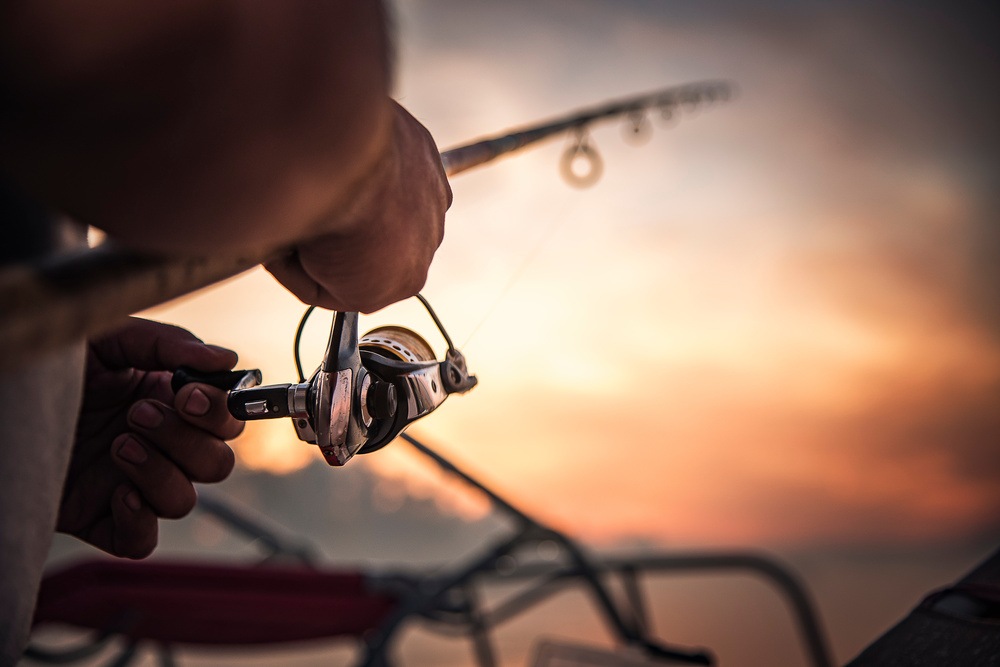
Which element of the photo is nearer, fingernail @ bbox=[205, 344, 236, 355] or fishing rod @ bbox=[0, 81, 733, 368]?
fishing rod @ bbox=[0, 81, 733, 368]

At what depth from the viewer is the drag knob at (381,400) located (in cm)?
80

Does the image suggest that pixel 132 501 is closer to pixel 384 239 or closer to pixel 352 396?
pixel 352 396

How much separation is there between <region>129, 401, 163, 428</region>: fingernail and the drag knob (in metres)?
0.34

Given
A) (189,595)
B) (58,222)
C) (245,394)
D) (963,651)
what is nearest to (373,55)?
(58,222)

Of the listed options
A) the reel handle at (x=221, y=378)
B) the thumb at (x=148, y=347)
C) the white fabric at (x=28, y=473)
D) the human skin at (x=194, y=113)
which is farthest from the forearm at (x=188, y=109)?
the thumb at (x=148, y=347)

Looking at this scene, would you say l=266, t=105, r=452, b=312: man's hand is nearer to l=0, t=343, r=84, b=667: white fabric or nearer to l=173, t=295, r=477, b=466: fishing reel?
l=173, t=295, r=477, b=466: fishing reel

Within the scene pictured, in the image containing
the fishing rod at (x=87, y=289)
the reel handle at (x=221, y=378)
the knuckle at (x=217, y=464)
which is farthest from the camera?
the knuckle at (x=217, y=464)

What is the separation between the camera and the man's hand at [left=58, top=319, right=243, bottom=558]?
989mm

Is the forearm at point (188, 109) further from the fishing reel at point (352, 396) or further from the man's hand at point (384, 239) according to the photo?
the fishing reel at point (352, 396)

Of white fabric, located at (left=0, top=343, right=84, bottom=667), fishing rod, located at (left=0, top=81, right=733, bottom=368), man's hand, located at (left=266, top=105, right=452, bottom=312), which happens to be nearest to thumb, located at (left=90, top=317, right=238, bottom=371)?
white fabric, located at (left=0, top=343, right=84, bottom=667)

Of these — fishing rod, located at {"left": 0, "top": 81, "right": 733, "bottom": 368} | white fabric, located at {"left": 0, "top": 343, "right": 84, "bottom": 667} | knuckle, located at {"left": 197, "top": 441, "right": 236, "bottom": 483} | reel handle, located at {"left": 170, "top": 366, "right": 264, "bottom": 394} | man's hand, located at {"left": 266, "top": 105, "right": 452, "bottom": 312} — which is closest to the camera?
fishing rod, located at {"left": 0, "top": 81, "right": 733, "bottom": 368}

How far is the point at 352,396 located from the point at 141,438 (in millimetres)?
376

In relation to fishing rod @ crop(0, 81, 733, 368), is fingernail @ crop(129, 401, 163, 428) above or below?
below

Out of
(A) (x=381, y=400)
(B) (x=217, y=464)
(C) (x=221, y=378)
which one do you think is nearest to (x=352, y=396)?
(A) (x=381, y=400)
